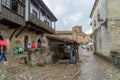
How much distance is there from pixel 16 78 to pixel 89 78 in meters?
4.32

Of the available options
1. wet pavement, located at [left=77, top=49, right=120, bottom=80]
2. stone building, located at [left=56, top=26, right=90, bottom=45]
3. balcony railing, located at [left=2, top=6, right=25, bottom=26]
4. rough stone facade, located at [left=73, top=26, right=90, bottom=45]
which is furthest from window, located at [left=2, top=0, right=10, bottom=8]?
rough stone facade, located at [left=73, top=26, right=90, bottom=45]

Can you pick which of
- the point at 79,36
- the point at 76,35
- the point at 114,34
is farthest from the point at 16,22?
the point at 79,36

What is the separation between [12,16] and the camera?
567 inches

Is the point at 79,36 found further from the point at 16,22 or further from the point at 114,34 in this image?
the point at 16,22

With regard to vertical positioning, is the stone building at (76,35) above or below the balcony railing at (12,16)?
above

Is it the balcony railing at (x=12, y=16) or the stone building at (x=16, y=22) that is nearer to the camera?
the balcony railing at (x=12, y=16)

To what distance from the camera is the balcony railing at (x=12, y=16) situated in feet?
43.5

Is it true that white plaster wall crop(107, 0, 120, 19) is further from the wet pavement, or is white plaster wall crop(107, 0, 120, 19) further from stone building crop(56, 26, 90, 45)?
stone building crop(56, 26, 90, 45)

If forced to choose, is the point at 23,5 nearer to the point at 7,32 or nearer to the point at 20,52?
the point at 7,32

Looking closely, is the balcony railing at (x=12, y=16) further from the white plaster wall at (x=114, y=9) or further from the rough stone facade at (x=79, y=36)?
the rough stone facade at (x=79, y=36)

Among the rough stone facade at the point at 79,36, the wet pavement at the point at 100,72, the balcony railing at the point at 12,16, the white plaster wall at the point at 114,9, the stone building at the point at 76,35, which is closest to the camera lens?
the wet pavement at the point at 100,72

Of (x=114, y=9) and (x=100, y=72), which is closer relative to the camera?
(x=100, y=72)

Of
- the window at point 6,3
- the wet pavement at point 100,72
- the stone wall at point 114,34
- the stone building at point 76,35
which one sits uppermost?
the stone building at point 76,35

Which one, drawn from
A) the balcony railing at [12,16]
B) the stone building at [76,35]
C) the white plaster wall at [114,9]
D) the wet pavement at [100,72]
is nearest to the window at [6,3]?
the balcony railing at [12,16]
